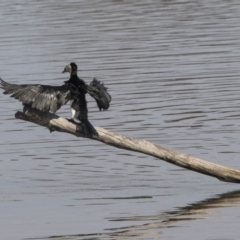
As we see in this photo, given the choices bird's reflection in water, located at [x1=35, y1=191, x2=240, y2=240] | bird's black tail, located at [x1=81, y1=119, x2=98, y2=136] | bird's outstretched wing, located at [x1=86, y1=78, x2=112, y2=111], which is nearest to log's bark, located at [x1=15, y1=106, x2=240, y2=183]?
bird's black tail, located at [x1=81, y1=119, x2=98, y2=136]

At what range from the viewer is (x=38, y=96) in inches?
340

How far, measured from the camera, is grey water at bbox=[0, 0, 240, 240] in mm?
8453

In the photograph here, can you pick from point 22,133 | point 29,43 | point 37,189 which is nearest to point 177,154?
point 37,189

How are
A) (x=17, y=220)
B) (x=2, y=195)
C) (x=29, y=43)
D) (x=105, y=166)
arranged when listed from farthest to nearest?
(x=29, y=43), (x=105, y=166), (x=2, y=195), (x=17, y=220)

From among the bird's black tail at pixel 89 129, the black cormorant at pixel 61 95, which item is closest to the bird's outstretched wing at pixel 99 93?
the black cormorant at pixel 61 95

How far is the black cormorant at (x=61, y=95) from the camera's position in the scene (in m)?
8.63

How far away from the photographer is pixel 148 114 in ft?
43.6

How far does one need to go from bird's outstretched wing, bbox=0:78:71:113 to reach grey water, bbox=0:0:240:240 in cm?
101

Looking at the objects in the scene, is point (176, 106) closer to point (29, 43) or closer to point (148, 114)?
point (148, 114)

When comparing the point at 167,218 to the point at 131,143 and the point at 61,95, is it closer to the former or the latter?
the point at 131,143

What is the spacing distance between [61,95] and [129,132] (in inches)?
141

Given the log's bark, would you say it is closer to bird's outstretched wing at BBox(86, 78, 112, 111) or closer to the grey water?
the grey water

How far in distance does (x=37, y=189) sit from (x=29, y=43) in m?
11.4

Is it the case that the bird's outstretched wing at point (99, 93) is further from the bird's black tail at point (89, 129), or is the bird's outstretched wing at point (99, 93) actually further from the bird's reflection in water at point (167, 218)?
the bird's reflection in water at point (167, 218)
